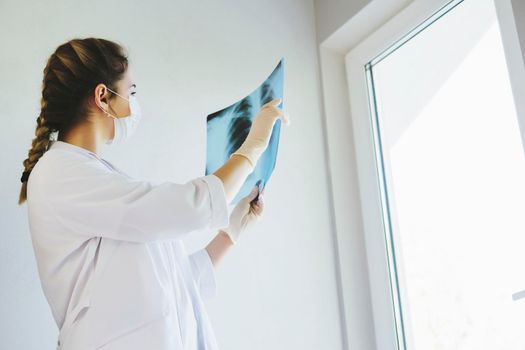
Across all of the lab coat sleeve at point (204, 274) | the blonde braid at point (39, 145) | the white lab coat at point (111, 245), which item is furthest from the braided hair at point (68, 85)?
the lab coat sleeve at point (204, 274)

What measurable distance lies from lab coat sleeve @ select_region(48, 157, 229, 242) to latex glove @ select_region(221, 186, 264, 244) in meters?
0.33

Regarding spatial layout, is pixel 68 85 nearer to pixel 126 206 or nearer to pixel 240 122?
pixel 126 206

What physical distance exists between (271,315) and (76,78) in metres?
0.83

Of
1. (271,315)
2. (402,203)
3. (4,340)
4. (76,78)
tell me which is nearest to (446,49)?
(402,203)

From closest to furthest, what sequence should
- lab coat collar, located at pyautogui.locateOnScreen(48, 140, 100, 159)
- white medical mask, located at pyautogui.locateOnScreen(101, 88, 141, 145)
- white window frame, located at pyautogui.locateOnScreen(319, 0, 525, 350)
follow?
lab coat collar, located at pyautogui.locateOnScreen(48, 140, 100, 159) < white medical mask, located at pyautogui.locateOnScreen(101, 88, 141, 145) < white window frame, located at pyautogui.locateOnScreen(319, 0, 525, 350)

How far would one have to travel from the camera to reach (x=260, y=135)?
1068mm

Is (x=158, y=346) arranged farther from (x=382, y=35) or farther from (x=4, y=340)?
(x=382, y=35)

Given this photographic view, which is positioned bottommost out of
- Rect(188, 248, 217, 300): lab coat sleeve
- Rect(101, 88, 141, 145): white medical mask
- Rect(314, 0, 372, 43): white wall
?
Rect(188, 248, 217, 300): lab coat sleeve

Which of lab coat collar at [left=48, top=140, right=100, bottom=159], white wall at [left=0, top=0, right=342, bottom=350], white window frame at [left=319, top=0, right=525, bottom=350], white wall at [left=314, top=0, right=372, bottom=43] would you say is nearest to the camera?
lab coat collar at [left=48, top=140, right=100, bottom=159]

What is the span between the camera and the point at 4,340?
45.1 inches

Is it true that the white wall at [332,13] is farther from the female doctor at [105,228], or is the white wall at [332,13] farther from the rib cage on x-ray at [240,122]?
the female doctor at [105,228]

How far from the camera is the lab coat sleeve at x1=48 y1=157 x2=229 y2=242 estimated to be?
2.84 feet

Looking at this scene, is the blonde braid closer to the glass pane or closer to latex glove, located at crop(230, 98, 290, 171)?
latex glove, located at crop(230, 98, 290, 171)

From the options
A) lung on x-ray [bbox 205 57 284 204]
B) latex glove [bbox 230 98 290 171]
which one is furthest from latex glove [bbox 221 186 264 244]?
latex glove [bbox 230 98 290 171]
